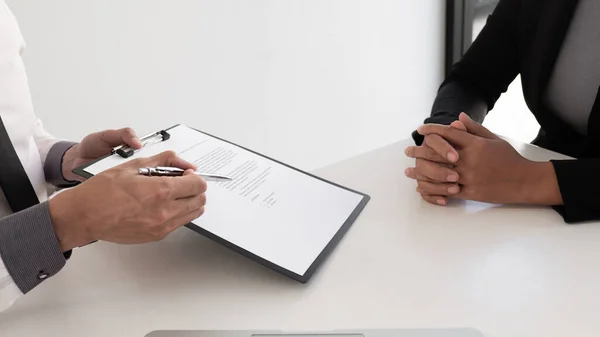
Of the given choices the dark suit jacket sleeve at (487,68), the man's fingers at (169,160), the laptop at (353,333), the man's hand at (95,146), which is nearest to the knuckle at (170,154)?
the man's fingers at (169,160)

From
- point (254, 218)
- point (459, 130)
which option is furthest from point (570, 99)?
point (254, 218)

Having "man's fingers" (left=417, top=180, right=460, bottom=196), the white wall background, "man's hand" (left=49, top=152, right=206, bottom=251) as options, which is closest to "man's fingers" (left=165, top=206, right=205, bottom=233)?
"man's hand" (left=49, top=152, right=206, bottom=251)

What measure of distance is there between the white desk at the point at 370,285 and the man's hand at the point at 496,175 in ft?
0.08

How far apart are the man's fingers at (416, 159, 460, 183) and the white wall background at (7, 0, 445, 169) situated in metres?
1.07

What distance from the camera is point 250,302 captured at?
66cm

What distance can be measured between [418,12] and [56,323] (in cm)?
204

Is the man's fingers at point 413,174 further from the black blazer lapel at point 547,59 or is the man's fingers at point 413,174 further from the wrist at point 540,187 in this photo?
the black blazer lapel at point 547,59

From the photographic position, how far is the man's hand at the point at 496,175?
2.69 ft

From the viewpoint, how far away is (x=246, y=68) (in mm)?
1899

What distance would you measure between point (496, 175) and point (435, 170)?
0.09 metres

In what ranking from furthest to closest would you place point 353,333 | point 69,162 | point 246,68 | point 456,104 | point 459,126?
point 246,68, point 456,104, point 69,162, point 459,126, point 353,333

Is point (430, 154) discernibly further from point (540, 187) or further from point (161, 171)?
point (161, 171)

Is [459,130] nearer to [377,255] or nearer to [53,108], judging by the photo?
[377,255]

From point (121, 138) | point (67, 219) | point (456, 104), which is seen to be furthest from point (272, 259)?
point (456, 104)
